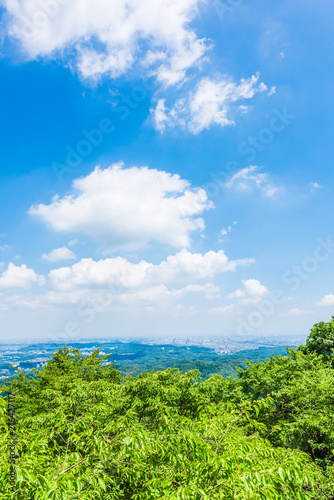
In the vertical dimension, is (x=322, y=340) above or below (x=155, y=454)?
below

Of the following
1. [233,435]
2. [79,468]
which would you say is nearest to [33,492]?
[79,468]

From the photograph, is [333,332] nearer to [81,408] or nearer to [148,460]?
[81,408]

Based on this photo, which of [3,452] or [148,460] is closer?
[3,452]

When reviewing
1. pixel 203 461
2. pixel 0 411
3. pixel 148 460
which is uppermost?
pixel 0 411

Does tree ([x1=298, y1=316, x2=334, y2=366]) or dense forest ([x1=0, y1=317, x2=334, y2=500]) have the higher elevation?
dense forest ([x1=0, y1=317, x2=334, y2=500])

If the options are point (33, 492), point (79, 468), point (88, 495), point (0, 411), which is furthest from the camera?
point (0, 411)

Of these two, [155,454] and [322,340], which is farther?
[322,340]

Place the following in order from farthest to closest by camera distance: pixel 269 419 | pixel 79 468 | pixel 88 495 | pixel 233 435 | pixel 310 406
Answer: pixel 269 419
pixel 310 406
pixel 233 435
pixel 79 468
pixel 88 495

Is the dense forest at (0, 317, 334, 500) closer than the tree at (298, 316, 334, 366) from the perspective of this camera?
Yes

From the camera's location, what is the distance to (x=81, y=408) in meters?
12.5

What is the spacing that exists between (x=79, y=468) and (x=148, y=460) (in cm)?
130

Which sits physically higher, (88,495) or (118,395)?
(88,495)

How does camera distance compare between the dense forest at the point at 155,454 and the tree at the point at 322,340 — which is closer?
the dense forest at the point at 155,454

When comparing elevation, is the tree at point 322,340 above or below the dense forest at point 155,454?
below
